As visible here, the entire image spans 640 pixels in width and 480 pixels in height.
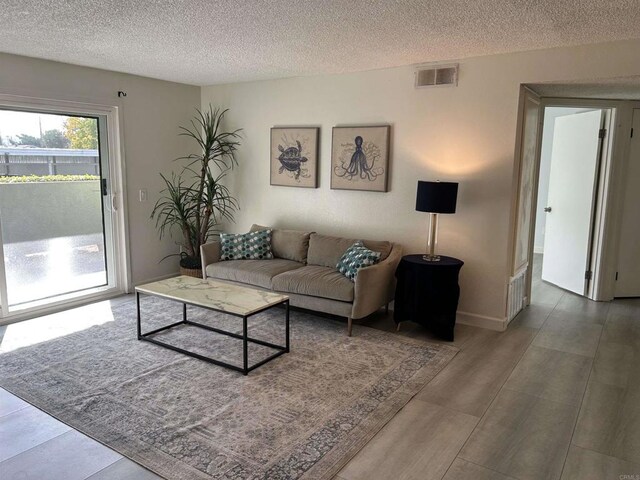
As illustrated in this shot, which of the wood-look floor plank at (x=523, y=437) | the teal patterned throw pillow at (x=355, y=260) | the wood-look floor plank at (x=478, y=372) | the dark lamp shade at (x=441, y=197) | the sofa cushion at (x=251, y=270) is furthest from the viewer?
the sofa cushion at (x=251, y=270)

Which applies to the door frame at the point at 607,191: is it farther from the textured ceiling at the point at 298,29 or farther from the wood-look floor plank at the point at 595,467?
the wood-look floor plank at the point at 595,467

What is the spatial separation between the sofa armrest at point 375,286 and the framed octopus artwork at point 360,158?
795mm

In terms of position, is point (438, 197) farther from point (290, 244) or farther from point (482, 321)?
point (290, 244)

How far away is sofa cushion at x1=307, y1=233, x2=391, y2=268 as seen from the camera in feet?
15.0

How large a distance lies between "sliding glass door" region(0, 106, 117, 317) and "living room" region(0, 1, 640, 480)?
16 cm

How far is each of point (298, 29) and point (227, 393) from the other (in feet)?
8.33

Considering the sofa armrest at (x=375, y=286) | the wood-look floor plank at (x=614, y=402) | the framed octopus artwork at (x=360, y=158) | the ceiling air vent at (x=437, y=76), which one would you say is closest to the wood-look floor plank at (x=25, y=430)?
the sofa armrest at (x=375, y=286)

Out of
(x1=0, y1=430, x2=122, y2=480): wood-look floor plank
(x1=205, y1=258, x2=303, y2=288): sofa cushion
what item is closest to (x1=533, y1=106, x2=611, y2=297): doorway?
(x1=205, y1=258, x2=303, y2=288): sofa cushion

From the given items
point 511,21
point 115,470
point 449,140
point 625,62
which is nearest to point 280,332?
point 115,470

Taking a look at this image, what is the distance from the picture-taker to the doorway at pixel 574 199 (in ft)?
16.8

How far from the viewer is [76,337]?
394 centimetres

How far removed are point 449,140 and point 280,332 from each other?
2355 millimetres

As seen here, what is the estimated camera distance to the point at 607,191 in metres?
4.98

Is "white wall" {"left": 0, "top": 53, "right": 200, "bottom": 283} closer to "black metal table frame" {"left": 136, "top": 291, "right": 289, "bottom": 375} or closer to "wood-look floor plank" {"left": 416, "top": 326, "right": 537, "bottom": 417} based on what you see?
"black metal table frame" {"left": 136, "top": 291, "right": 289, "bottom": 375}
